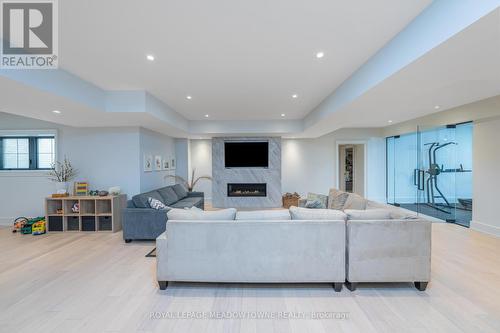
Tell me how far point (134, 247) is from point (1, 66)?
3075mm

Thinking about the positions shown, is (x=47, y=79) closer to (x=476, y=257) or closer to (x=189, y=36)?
(x=189, y=36)

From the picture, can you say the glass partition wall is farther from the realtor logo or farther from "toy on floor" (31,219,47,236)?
"toy on floor" (31,219,47,236)

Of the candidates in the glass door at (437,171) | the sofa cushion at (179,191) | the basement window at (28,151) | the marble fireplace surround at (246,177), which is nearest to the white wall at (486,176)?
the glass door at (437,171)

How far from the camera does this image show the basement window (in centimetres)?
596

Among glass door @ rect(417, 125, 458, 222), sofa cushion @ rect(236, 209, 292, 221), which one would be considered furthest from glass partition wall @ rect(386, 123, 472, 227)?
sofa cushion @ rect(236, 209, 292, 221)

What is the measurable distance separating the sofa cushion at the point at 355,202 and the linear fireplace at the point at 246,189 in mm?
3890

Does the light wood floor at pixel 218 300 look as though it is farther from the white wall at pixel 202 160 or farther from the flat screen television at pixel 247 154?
the white wall at pixel 202 160

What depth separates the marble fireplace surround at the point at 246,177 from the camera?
802cm

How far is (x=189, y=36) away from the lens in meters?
2.53

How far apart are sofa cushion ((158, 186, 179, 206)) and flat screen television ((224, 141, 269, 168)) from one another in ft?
7.67

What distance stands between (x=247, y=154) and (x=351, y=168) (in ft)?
14.7

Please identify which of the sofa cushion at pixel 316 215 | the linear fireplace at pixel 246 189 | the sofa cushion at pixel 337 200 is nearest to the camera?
the sofa cushion at pixel 316 215

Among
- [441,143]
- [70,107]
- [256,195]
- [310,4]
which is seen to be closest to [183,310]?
[310,4]

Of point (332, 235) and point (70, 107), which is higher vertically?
point (70, 107)
